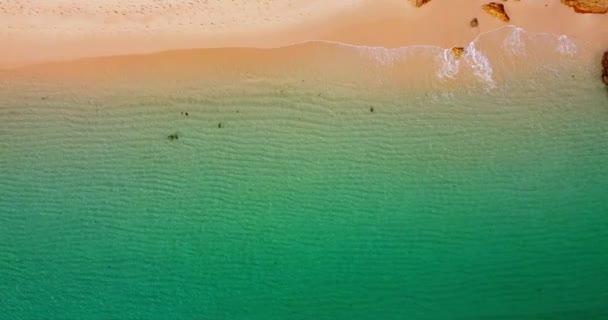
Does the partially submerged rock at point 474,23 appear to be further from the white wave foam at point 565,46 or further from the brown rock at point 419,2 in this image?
the white wave foam at point 565,46

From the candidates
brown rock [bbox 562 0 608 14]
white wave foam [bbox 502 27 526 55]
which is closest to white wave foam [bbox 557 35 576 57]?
brown rock [bbox 562 0 608 14]

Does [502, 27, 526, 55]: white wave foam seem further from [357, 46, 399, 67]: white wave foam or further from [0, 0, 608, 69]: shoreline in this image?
[357, 46, 399, 67]: white wave foam

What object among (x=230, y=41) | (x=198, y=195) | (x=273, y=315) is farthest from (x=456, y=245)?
(x=230, y=41)

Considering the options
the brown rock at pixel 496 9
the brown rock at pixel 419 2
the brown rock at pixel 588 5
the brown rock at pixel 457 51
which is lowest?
the brown rock at pixel 457 51

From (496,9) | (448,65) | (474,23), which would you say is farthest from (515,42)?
(448,65)

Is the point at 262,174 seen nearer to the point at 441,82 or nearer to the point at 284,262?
the point at 284,262

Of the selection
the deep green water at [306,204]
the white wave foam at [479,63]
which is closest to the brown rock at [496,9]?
the white wave foam at [479,63]
